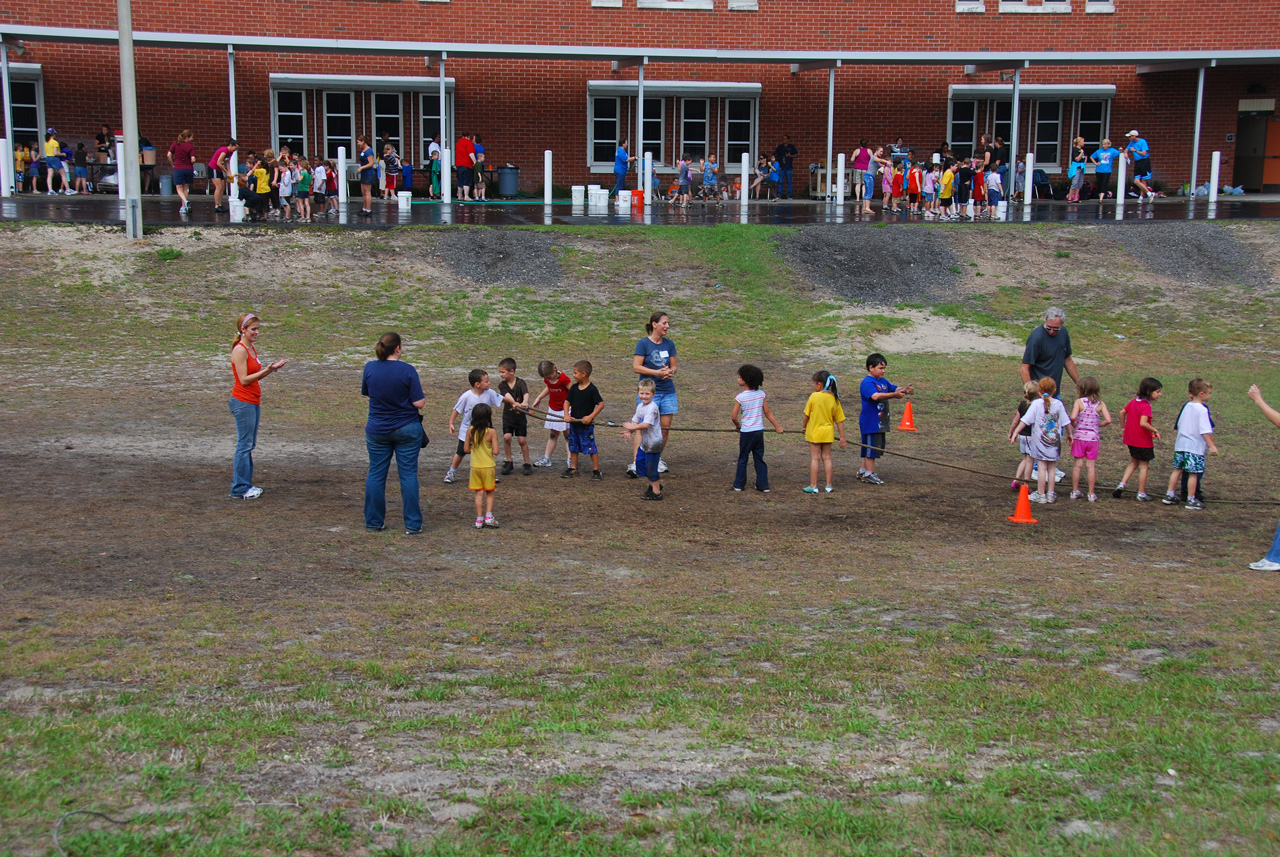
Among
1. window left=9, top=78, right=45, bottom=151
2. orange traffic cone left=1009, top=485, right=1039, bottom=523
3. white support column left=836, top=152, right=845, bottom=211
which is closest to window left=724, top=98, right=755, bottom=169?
white support column left=836, top=152, right=845, bottom=211

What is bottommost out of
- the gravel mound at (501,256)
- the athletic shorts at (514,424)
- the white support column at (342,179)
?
the athletic shorts at (514,424)

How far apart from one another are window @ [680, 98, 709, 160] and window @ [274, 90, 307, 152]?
10.5m

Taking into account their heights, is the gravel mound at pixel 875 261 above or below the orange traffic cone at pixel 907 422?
above

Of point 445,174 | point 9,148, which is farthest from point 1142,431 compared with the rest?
point 9,148

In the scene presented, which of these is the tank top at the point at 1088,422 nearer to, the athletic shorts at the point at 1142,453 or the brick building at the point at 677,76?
the athletic shorts at the point at 1142,453

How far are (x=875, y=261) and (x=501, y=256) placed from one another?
282 inches

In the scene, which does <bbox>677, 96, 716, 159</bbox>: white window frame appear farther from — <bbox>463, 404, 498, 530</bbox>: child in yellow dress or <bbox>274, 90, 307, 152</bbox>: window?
<bbox>463, 404, 498, 530</bbox>: child in yellow dress

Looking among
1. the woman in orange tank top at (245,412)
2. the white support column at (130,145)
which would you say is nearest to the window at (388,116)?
the white support column at (130,145)

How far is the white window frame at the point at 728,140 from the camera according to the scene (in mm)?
33188

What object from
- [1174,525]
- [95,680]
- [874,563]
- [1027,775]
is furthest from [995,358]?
[95,680]

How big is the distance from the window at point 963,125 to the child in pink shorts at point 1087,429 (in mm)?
24844

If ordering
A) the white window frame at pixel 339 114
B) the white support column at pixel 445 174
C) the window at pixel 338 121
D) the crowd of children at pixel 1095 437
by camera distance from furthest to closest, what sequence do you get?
the window at pixel 338 121
the white window frame at pixel 339 114
the white support column at pixel 445 174
the crowd of children at pixel 1095 437

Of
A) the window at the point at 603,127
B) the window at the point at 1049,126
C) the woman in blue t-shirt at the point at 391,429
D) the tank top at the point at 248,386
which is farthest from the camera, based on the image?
the window at the point at 1049,126

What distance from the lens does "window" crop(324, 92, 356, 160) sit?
31.6m
